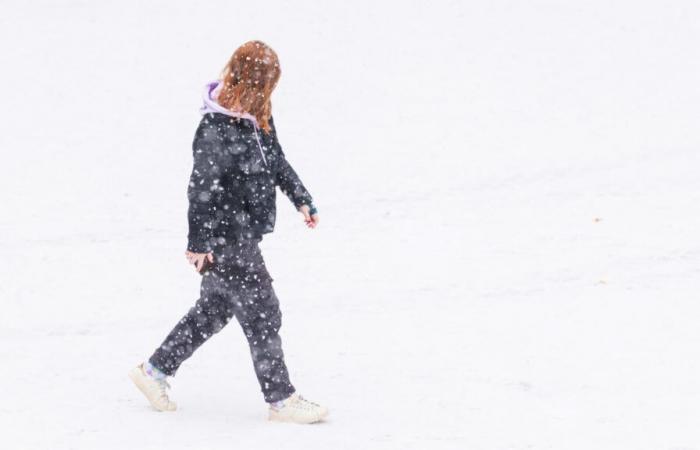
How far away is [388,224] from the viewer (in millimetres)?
7301

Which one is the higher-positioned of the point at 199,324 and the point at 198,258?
the point at 198,258

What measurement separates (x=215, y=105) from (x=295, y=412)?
4.02 feet

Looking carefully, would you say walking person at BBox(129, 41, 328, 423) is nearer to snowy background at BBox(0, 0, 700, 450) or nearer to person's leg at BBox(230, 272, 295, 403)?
person's leg at BBox(230, 272, 295, 403)

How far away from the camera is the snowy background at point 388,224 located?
4559mm

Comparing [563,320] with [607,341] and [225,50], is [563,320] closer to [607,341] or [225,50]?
[607,341]

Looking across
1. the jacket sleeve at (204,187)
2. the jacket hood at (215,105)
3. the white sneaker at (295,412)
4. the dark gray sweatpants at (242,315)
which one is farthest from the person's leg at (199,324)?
the jacket hood at (215,105)

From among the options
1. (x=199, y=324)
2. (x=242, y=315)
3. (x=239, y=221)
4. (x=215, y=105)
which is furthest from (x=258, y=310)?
(x=215, y=105)

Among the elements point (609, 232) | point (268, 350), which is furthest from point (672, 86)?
point (268, 350)

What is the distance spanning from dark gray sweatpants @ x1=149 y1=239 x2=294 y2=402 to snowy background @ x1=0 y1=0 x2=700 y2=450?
8.7 inches

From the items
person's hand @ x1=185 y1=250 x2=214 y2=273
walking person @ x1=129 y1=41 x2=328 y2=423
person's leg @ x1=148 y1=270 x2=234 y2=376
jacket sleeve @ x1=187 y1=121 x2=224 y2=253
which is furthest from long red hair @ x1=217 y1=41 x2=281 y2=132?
person's leg @ x1=148 y1=270 x2=234 y2=376

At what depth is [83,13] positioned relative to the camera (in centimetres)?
1174

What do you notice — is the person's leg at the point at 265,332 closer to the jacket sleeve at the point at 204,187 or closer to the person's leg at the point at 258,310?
the person's leg at the point at 258,310

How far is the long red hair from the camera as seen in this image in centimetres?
407

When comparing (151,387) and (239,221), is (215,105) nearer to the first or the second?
(239,221)
